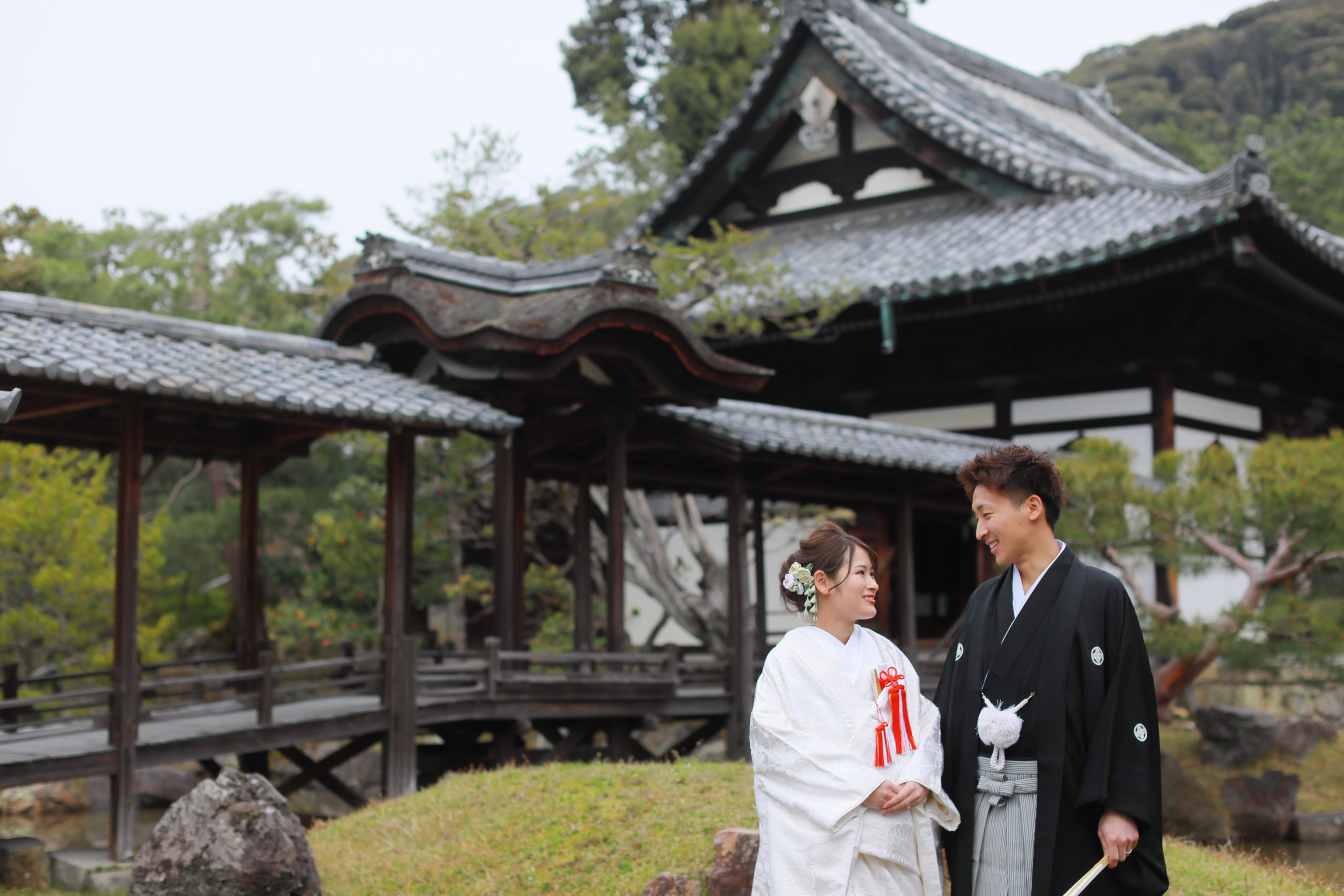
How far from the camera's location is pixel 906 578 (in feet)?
40.2

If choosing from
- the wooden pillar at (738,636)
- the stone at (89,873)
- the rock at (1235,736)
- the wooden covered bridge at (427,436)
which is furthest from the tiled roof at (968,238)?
the stone at (89,873)

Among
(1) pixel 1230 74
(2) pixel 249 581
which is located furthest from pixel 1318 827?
(1) pixel 1230 74

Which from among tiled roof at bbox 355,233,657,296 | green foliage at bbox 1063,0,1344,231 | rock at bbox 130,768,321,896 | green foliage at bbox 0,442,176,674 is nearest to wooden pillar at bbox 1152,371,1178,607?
tiled roof at bbox 355,233,657,296

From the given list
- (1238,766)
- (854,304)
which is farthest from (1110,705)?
(854,304)

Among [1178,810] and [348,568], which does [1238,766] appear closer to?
[1178,810]

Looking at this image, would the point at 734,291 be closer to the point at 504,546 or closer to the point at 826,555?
the point at 504,546

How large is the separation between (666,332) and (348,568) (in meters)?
7.24

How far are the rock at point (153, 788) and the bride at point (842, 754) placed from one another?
38.7 feet

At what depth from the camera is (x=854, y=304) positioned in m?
13.8

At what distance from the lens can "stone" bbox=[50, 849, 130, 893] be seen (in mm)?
7266

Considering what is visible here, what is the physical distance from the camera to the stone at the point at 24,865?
7.39m

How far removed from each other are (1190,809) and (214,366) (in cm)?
837

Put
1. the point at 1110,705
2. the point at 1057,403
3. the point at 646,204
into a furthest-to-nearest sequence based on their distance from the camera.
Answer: the point at 646,204, the point at 1057,403, the point at 1110,705

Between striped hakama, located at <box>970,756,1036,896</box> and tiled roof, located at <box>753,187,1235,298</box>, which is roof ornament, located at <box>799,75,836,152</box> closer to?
tiled roof, located at <box>753,187,1235,298</box>
